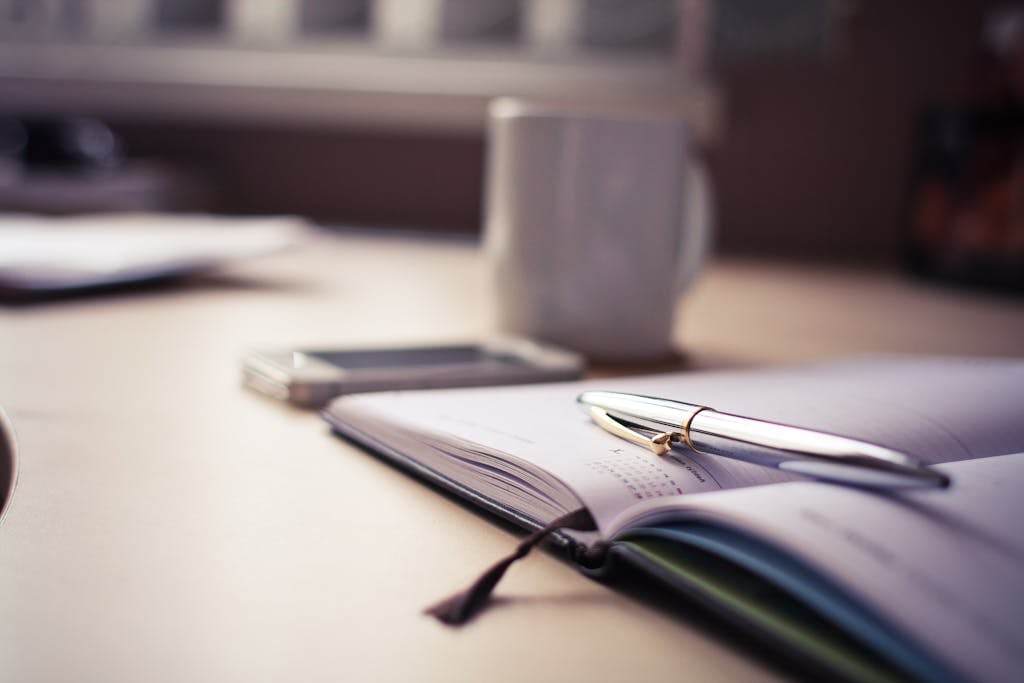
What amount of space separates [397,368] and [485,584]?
28 cm

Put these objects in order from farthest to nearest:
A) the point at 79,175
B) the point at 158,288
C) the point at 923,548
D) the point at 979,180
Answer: the point at 79,175 → the point at 979,180 → the point at 158,288 → the point at 923,548

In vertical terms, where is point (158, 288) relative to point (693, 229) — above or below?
below

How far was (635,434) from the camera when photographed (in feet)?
1.37

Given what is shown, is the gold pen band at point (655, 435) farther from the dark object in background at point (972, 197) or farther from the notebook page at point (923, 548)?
the dark object in background at point (972, 197)

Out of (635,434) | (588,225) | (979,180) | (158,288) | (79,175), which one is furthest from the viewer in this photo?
(79,175)

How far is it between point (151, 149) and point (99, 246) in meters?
0.82

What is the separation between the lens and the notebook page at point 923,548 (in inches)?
9.9

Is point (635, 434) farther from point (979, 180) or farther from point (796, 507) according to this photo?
point (979, 180)

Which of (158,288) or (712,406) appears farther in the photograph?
(158,288)

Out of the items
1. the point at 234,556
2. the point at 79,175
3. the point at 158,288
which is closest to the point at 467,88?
the point at 79,175

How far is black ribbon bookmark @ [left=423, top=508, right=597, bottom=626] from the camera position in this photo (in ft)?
1.03

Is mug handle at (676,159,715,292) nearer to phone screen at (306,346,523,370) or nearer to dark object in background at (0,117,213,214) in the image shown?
phone screen at (306,346,523,370)

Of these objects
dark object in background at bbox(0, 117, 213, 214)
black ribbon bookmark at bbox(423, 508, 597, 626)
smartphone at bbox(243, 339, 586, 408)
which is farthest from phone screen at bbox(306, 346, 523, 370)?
dark object in background at bbox(0, 117, 213, 214)

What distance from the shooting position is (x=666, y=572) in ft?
1.05
